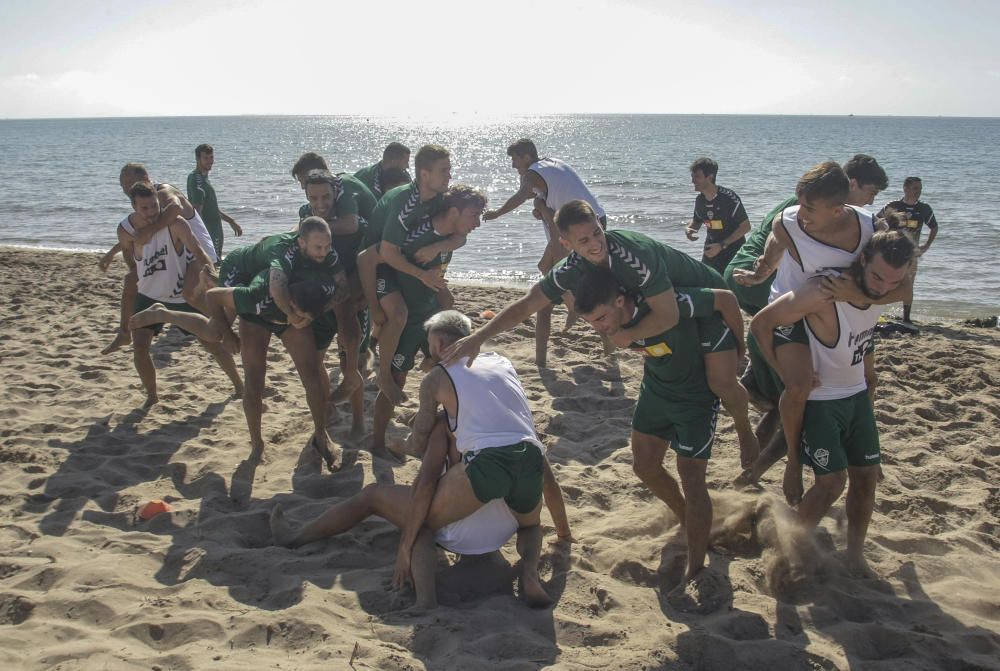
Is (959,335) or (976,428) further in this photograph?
(959,335)

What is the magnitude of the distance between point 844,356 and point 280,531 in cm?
307

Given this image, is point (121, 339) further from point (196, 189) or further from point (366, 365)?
point (196, 189)

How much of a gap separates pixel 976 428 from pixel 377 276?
4.52 m

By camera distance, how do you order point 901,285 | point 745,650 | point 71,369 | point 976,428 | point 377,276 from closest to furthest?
1. point 745,650
2. point 901,285
3. point 377,276
4. point 976,428
5. point 71,369

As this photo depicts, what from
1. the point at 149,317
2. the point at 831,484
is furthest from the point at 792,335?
the point at 149,317

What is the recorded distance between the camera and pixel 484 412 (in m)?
3.80

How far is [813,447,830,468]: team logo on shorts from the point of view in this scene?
3.87 meters

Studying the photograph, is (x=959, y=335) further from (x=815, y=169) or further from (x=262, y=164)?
(x=262, y=164)

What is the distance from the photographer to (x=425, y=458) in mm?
3939

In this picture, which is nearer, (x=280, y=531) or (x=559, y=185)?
(x=280, y=531)

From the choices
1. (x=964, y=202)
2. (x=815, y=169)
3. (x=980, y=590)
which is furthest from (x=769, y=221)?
(x=964, y=202)

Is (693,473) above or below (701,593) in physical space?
above

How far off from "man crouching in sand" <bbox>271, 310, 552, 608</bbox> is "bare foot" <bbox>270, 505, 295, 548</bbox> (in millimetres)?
742

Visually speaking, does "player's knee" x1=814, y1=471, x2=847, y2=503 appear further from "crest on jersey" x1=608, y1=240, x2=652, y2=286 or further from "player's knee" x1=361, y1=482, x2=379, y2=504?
"player's knee" x1=361, y1=482, x2=379, y2=504
